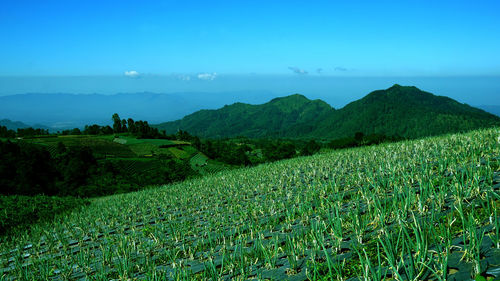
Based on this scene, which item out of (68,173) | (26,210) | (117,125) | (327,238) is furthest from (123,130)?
(327,238)

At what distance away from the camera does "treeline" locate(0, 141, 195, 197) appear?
80.6 metres

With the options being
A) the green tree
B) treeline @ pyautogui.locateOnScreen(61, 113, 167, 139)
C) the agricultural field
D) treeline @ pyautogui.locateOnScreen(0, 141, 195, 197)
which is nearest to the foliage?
the agricultural field

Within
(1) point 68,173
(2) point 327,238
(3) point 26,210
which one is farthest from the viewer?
(1) point 68,173

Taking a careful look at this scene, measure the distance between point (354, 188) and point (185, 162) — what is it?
372 ft

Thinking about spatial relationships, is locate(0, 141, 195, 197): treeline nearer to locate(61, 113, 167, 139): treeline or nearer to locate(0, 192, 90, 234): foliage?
locate(61, 113, 167, 139): treeline

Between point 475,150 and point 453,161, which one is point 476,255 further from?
point 475,150

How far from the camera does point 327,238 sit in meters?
4.98

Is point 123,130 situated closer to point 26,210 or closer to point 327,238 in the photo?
point 26,210

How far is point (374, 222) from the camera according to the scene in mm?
4977

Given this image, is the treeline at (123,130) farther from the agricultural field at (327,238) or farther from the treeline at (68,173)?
the agricultural field at (327,238)

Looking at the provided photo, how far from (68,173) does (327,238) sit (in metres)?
106

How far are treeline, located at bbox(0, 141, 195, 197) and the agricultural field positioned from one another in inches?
2941

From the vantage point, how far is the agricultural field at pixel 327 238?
11.3ft

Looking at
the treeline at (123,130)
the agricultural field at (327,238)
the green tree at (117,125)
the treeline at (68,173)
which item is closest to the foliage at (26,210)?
the agricultural field at (327,238)
